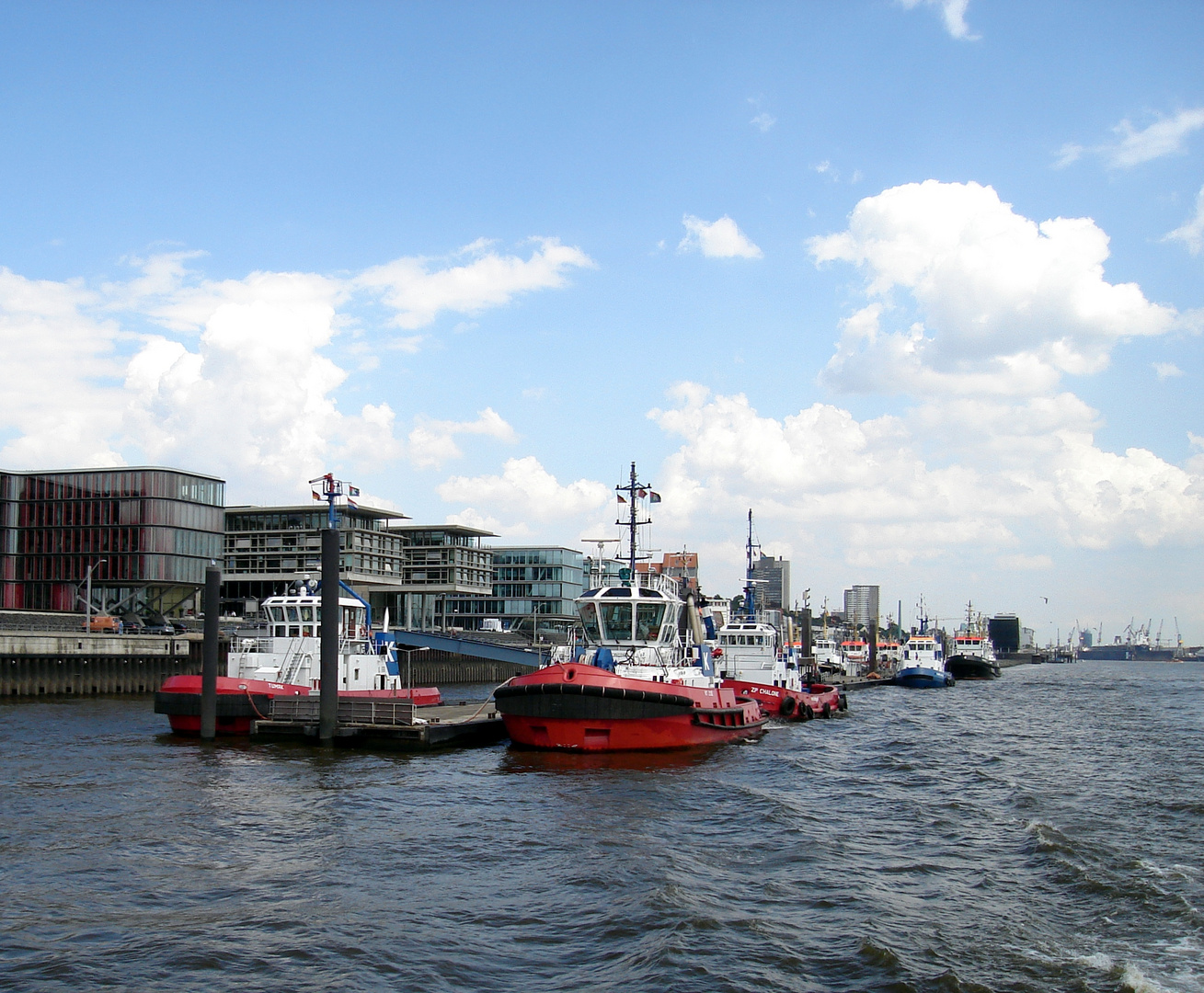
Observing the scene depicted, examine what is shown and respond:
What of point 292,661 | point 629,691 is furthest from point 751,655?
point 292,661

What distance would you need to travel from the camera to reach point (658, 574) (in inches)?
1384

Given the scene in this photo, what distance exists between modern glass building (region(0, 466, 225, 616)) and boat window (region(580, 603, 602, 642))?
69.0 meters

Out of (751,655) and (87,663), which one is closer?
(751,655)

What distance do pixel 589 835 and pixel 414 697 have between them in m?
17.5

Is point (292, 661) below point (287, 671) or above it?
above

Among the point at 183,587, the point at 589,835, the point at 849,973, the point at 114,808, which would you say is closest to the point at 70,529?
the point at 183,587

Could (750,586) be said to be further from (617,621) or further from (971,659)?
(971,659)

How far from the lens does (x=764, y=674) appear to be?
47688 millimetres

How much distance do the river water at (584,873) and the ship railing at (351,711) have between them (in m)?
1.33

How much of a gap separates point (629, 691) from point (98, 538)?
78.3 metres

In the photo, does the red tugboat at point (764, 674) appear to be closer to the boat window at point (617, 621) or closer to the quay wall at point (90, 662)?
the boat window at point (617, 621)

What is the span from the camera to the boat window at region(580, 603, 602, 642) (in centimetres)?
3250

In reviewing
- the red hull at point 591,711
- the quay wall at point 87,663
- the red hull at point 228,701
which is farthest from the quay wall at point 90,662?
the red hull at point 591,711

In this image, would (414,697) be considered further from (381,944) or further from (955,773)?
(381,944)
